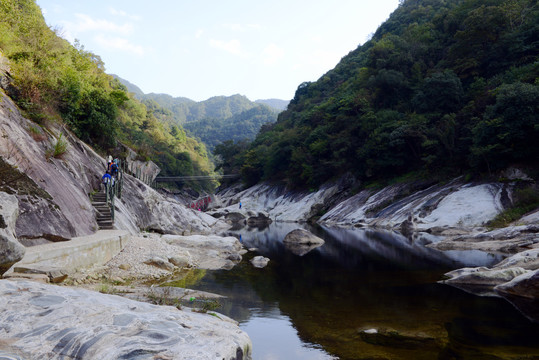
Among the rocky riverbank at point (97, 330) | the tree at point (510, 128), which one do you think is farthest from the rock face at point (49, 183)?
the tree at point (510, 128)

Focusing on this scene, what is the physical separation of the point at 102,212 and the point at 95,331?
41.3ft

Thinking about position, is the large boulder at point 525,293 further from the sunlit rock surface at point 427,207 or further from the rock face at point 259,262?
the sunlit rock surface at point 427,207

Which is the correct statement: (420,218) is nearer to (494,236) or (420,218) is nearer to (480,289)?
(494,236)

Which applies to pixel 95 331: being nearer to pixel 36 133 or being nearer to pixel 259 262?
pixel 259 262

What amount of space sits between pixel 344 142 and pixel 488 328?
3932 cm

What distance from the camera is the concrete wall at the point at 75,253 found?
8016 millimetres

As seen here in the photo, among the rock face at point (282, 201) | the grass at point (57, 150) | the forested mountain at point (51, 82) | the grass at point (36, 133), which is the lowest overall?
the rock face at point (282, 201)

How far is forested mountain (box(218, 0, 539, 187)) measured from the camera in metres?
26.8

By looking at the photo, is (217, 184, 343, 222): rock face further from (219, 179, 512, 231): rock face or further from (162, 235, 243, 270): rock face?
(162, 235, 243, 270): rock face

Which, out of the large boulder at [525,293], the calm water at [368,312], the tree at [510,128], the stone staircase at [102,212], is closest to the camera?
the calm water at [368,312]

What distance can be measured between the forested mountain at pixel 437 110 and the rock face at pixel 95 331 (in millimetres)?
27898

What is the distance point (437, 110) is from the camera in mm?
38125

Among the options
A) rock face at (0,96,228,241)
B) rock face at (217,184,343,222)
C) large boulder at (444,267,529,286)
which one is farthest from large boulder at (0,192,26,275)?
rock face at (217,184,343,222)

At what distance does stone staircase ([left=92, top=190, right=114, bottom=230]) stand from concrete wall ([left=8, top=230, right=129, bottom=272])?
2371 millimetres
